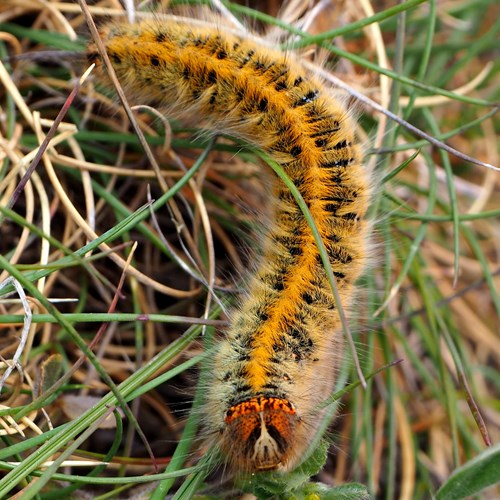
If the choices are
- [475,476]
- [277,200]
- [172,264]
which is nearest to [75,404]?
[172,264]

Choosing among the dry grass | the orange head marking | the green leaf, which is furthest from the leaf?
the green leaf

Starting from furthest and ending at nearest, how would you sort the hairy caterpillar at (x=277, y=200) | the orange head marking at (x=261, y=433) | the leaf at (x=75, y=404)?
the leaf at (x=75, y=404), the hairy caterpillar at (x=277, y=200), the orange head marking at (x=261, y=433)

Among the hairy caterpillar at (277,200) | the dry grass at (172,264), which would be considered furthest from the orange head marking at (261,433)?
the dry grass at (172,264)

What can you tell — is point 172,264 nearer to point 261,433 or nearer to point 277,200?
point 277,200

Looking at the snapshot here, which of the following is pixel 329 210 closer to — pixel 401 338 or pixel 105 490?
pixel 401 338

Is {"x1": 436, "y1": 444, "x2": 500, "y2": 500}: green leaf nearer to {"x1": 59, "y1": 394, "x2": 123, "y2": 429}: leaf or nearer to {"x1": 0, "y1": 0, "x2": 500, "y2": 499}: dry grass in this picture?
{"x1": 0, "y1": 0, "x2": 500, "y2": 499}: dry grass

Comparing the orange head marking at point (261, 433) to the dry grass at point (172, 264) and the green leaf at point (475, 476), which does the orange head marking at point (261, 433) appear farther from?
the green leaf at point (475, 476)

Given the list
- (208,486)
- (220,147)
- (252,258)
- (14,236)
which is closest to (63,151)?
(14,236)
